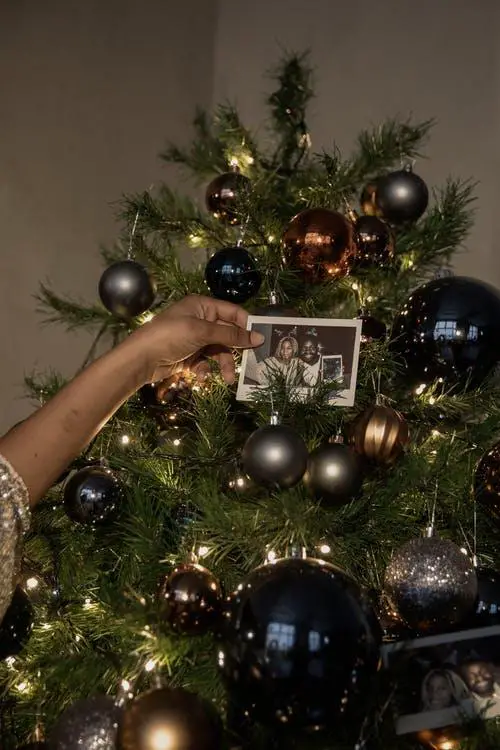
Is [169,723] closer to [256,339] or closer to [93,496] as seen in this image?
[93,496]

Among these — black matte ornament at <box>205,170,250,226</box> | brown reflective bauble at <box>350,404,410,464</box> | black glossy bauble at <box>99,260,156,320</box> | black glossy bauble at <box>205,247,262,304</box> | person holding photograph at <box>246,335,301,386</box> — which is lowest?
brown reflective bauble at <box>350,404,410,464</box>

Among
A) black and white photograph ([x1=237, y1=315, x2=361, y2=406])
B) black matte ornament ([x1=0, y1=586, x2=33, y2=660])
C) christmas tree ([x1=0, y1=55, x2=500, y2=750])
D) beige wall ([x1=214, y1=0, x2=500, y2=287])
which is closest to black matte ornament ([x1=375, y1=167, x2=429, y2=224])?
christmas tree ([x1=0, y1=55, x2=500, y2=750])

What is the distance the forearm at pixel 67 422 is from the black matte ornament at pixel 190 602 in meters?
0.22

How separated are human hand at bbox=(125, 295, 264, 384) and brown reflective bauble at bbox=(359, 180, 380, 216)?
1.07 feet

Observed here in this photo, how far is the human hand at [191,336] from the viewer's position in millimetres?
852

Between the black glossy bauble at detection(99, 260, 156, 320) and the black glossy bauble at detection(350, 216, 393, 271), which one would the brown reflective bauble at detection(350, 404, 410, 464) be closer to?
the black glossy bauble at detection(350, 216, 393, 271)

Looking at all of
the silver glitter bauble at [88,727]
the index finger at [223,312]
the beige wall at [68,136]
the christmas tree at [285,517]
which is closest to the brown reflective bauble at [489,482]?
the christmas tree at [285,517]

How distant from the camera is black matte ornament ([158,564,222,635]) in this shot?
656 millimetres

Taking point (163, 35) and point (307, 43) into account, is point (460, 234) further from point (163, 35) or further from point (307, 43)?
point (163, 35)

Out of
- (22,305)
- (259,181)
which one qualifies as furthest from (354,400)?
(22,305)

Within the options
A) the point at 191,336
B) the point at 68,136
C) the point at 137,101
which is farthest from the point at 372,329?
the point at 137,101

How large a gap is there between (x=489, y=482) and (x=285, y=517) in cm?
25

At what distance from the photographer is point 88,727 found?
61 centimetres

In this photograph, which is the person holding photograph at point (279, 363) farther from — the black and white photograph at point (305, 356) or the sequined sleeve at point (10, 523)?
→ the sequined sleeve at point (10, 523)
